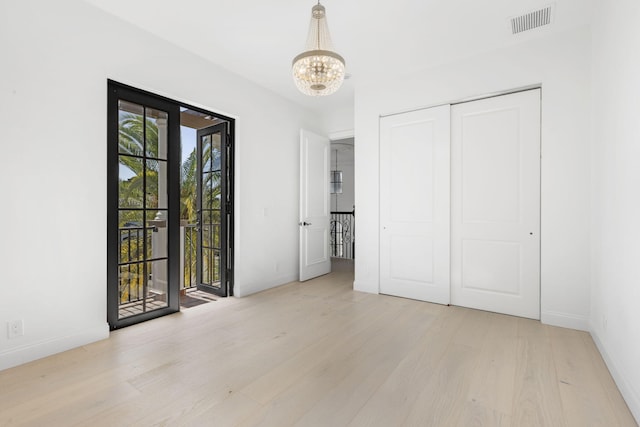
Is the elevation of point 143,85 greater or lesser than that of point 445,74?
lesser

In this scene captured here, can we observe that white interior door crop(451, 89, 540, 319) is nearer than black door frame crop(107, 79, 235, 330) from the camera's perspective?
No

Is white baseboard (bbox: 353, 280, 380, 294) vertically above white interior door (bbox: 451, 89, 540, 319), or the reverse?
white interior door (bbox: 451, 89, 540, 319)

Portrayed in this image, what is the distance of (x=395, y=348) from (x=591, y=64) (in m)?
3.12

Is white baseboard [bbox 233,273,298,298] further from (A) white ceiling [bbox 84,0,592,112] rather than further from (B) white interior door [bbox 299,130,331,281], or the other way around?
(A) white ceiling [bbox 84,0,592,112]

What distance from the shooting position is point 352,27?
2904mm

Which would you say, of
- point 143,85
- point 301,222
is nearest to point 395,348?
point 301,222

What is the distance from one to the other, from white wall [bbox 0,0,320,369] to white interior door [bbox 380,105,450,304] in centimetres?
265

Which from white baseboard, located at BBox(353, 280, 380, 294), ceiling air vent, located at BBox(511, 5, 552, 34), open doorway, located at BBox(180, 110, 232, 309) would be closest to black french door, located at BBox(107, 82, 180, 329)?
open doorway, located at BBox(180, 110, 232, 309)

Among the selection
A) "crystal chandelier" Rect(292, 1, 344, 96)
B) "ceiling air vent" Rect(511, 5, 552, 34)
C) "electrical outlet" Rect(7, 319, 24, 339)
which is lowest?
"electrical outlet" Rect(7, 319, 24, 339)

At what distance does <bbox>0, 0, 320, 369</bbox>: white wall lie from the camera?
220 centimetres

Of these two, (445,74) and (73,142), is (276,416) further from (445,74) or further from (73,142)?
(445,74)

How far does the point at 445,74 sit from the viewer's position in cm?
361

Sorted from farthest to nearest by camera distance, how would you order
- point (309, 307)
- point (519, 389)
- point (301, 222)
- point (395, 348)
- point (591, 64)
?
point (301, 222) → point (309, 307) → point (591, 64) → point (395, 348) → point (519, 389)

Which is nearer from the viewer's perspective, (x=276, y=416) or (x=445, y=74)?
(x=276, y=416)
